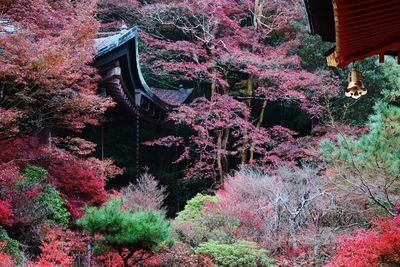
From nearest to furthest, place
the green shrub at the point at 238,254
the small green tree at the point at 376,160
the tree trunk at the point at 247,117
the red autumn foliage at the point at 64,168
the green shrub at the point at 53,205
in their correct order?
the small green tree at the point at 376,160 < the green shrub at the point at 53,205 < the red autumn foliage at the point at 64,168 < the green shrub at the point at 238,254 < the tree trunk at the point at 247,117

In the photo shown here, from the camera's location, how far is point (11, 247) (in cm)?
728

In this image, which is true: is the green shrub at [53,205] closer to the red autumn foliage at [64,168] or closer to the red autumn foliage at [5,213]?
the red autumn foliage at [64,168]

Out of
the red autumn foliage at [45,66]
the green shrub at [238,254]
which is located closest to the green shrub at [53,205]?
the red autumn foliage at [45,66]

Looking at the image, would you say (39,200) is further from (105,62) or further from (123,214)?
(105,62)

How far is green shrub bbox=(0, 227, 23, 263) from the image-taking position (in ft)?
23.5

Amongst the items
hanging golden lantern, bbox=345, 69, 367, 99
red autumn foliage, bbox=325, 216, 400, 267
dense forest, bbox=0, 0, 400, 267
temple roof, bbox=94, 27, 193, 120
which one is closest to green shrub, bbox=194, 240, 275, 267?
dense forest, bbox=0, 0, 400, 267

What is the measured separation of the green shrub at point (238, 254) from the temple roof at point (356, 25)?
638 cm

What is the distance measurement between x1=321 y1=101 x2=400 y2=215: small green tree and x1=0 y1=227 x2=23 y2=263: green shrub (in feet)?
19.8

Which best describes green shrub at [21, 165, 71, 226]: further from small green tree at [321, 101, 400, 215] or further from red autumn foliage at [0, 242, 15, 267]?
small green tree at [321, 101, 400, 215]

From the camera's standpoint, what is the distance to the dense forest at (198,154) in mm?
7742

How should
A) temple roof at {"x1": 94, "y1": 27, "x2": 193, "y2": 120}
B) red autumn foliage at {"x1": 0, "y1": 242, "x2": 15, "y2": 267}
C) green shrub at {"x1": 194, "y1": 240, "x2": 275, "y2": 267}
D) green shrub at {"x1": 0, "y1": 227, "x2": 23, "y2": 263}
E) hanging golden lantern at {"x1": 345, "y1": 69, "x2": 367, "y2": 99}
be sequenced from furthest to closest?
1. temple roof at {"x1": 94, "y1": 27, "x2": 193, "y2": 120}
2. green shrub at {"x1": 194, "y1": 240, "x2": 275, "y2": 267}
3. green shrub at {"x1": 0, "y1": 227, "x2": 23, "y2": 263}
4. red autumn foliage at {"x1": 0, "y1": 242, "x2": 15, "y2": 267}
5. hanging golden lantern at {"x1": 345, "y1": 69, "x2": 367, "y2": 99}

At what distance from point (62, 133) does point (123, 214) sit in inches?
198

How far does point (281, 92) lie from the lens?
49.4 feet

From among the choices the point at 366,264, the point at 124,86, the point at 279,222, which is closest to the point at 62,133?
the point at 124,86
